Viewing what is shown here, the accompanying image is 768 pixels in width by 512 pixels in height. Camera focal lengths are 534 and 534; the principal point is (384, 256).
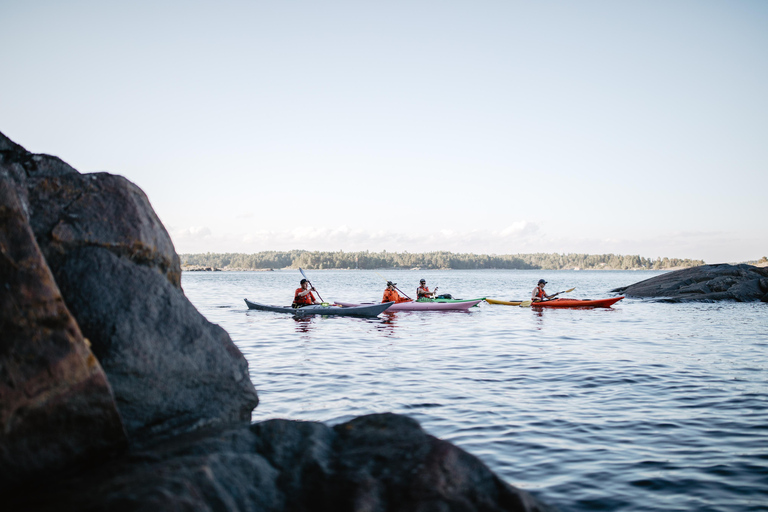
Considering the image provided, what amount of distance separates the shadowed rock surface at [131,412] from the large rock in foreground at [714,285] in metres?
30.5

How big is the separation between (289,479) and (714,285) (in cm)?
3270

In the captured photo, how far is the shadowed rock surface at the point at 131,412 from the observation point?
3.07 meters

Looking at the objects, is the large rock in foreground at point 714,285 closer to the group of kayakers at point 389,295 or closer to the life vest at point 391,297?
the group of kayakers at point 389,295

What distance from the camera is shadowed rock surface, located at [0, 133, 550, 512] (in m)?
3.07

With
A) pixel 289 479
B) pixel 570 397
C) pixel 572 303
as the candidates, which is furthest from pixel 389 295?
pixel 289 479

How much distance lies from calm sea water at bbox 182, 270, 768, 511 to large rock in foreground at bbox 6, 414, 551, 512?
68.1 inches

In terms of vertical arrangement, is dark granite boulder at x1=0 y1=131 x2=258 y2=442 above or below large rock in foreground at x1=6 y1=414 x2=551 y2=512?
above

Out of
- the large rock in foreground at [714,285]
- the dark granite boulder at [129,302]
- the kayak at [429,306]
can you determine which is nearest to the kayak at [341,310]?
the kayak at [429,306]

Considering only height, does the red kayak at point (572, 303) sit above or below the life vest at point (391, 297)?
below

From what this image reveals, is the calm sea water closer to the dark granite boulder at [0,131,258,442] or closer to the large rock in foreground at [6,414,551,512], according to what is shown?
the large rock in foreground at [6,414,551,512]

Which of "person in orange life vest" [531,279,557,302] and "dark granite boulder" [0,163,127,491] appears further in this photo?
"person in orange life vest" [531,279,557,302]

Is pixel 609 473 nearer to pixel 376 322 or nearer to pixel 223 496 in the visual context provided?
pixel 223 496

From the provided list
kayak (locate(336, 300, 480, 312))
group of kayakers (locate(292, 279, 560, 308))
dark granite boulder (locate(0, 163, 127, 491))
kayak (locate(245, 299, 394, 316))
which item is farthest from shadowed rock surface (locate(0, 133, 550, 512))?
kayak (locate(336, 300, 480, 312))

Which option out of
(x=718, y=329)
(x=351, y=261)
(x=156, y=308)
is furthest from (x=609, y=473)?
(x=351, y=261)
